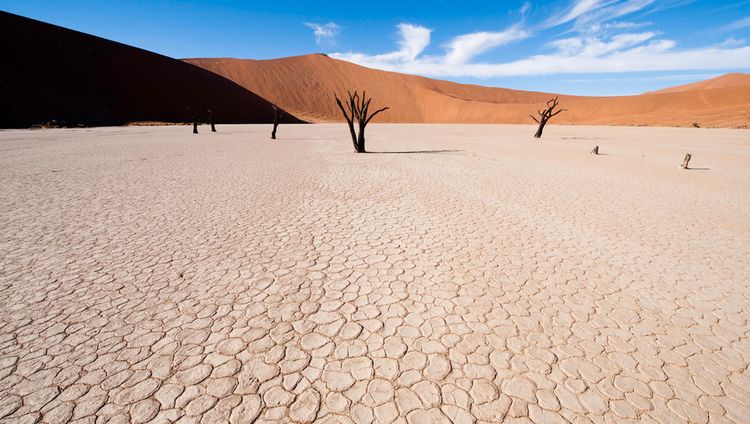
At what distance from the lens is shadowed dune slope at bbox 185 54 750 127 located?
53.1 metres

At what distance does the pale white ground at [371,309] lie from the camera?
255 centimetres

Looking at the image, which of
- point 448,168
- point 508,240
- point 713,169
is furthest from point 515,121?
point 508,240

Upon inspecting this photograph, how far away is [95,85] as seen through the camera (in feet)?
145

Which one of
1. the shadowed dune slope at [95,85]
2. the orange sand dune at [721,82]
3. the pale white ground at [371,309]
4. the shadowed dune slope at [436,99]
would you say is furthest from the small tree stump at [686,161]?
the orange sand dune at [721,82]

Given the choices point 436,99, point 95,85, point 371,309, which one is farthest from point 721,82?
point 95,85

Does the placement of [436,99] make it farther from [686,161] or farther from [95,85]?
[686,161]

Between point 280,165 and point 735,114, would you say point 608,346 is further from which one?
point 735,114

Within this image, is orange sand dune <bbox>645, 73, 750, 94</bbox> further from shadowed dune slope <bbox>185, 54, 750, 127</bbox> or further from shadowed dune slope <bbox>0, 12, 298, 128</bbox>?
shadowed dune slope <bbox>0, 12, 298, 128</bbox>

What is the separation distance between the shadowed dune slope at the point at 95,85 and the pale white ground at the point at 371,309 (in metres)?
40.1

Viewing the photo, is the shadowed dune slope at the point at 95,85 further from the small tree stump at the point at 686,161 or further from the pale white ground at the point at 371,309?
the small tree stump at the point at 686,161

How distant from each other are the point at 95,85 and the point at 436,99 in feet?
212

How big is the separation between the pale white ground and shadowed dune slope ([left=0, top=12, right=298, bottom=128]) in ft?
132

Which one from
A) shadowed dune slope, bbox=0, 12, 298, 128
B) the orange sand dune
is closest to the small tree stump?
shadowed dune slope, bbox=0, 12, 298, 128

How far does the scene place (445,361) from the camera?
116 inches
